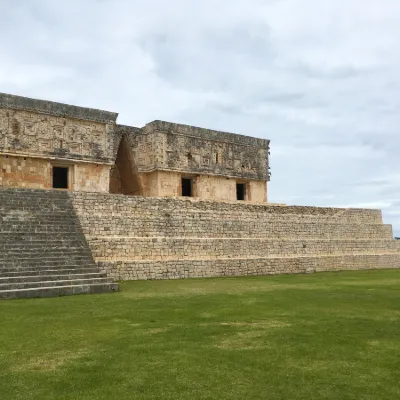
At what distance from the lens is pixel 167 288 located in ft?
34.6

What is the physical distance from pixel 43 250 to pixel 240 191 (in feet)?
49.2

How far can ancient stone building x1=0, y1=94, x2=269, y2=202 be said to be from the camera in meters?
17.6

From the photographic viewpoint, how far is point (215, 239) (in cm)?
1509

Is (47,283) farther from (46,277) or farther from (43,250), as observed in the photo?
(43,250)

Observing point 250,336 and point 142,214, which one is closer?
point 250,336

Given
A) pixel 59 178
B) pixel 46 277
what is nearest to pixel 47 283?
pixel 46 277

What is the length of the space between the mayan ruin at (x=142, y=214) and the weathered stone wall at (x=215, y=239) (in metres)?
0.04

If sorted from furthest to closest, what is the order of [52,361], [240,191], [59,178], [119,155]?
1. [240,191]
2. [119,155]
3. [59,178]
4. [52,361]

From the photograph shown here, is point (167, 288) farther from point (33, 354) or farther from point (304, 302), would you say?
point (33, 354)

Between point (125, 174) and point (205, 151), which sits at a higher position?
point (205, 151)

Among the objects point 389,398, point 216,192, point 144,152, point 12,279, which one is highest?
point 144,152

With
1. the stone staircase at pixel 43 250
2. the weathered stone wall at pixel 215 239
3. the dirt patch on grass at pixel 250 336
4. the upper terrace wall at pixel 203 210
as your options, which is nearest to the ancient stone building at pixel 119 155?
the stone staircase at pixel 43 250

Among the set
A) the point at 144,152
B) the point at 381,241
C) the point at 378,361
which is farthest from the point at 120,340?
the point at 381,241

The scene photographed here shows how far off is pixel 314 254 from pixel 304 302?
9.99 m
